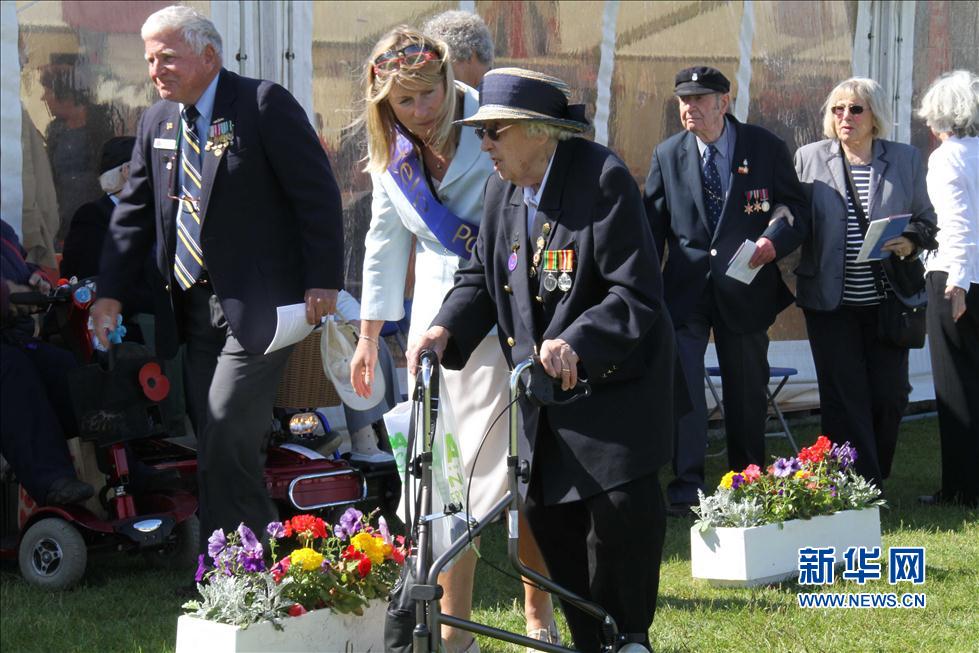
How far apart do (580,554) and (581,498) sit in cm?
→ 30

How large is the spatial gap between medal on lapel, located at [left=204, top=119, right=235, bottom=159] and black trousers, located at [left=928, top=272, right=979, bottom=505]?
3.94 metres

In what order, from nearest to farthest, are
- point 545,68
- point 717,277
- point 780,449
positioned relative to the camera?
point 717,277 < point 545,68 < point 780,449

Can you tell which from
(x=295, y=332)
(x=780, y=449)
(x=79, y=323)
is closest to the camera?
(x=295, y=332)

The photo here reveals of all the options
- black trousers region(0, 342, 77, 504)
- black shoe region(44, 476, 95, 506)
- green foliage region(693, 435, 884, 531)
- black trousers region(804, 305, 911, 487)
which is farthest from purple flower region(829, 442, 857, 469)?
black trousers region(0, 342, 77, 504)

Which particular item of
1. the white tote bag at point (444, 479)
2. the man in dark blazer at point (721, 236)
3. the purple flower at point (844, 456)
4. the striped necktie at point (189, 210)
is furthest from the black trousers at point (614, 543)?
the man in dark blazer at point (721, 236)

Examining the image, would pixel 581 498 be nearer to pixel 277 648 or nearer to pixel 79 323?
pixel 277 648

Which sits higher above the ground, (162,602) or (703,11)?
(703,11)

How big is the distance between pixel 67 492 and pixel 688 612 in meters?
2.61

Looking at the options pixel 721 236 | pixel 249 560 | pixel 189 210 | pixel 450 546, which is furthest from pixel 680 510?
pixel 450 546

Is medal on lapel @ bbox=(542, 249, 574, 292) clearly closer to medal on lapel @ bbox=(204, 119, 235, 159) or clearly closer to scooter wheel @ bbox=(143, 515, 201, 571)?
medal on lapel @ bbox=(204, 119, 235, 159)

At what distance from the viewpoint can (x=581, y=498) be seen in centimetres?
400

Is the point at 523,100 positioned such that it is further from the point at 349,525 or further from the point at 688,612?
the point at 688,612

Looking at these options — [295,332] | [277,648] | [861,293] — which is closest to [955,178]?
[861,293]

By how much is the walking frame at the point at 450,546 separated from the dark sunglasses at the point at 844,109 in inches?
172
